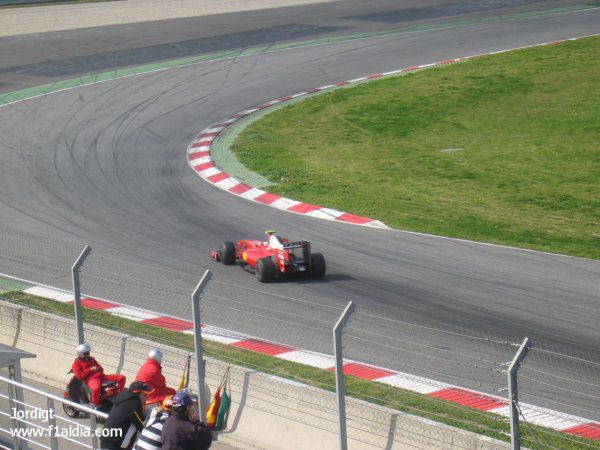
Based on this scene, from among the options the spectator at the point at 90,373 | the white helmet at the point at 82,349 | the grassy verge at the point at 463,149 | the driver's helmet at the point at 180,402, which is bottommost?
the grassy verge at the point at 463,149

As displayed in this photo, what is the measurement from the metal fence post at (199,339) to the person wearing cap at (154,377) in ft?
1.45

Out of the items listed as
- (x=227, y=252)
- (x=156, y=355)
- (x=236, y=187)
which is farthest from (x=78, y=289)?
(x=236, y=187)

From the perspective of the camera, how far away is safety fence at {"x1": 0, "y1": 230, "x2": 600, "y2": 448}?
975cm

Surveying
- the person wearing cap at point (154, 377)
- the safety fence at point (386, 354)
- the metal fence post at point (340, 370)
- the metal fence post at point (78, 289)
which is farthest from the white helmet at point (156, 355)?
the metal fence post at point (340, 370)

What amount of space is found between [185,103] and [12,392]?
19.4m

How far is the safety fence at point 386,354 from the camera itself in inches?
384

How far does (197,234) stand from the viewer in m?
17.3

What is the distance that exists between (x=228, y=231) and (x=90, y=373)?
704 centimetres

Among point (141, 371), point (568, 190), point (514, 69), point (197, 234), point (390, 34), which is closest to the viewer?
point (141, 371)

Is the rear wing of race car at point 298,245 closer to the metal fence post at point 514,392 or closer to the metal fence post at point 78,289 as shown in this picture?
the metal fence post at point 78,289

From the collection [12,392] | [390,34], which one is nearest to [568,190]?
[12,392]

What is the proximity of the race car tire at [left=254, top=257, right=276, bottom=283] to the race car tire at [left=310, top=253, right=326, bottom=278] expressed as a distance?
22.2 inches

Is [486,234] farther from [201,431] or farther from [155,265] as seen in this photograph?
[201,431]

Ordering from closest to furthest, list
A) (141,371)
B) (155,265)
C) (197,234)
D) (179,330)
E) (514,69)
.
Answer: (141,371) < (179,330) < (155,265) < (197,234) < (514,69)
